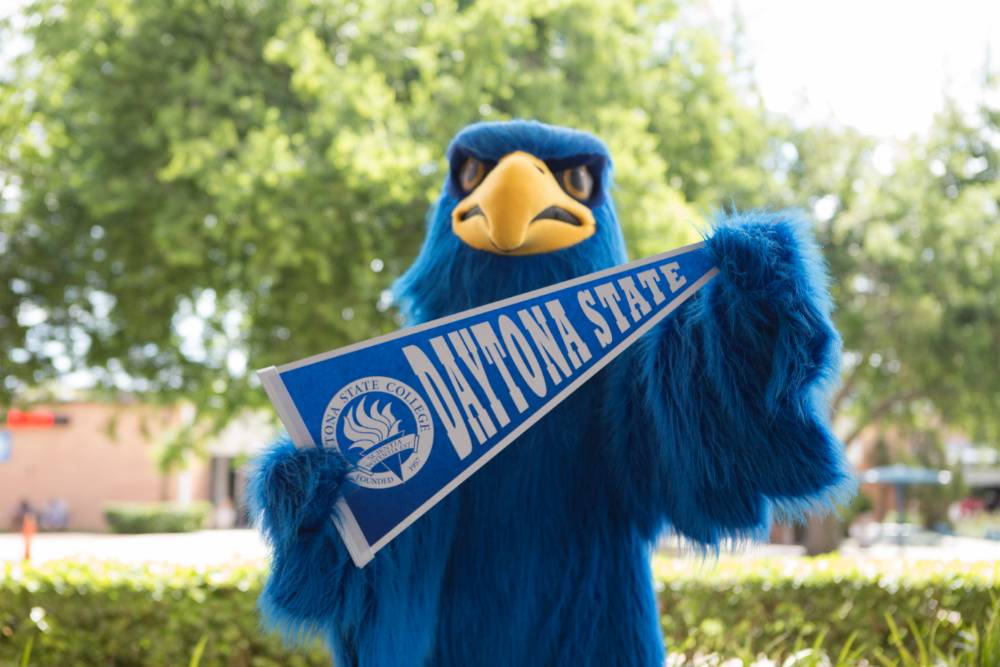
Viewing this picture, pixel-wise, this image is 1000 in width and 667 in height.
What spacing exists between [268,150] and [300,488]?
4846 millimetres

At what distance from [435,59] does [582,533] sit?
5.02m

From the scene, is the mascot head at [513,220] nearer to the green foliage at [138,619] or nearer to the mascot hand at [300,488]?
the mascot hand at [300,488]

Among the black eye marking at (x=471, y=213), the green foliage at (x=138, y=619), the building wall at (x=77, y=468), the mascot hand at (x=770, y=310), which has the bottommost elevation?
the building wall at (x=77, y=468)

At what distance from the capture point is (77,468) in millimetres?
28422

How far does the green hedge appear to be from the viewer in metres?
4.83

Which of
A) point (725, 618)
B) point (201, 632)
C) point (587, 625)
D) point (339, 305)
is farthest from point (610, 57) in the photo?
point (587, 625)

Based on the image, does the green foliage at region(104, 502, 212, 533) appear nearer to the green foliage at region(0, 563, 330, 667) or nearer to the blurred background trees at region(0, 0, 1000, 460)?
the blurred background trees at region(0, 0, 1000, 460)

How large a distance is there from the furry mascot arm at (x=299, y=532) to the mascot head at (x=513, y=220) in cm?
66

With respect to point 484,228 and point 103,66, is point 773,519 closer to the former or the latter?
point 484,228

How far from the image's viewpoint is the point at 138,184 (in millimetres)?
7246

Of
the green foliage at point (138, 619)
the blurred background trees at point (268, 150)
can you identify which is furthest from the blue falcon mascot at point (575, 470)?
the blurred background trees at point (268, 150)

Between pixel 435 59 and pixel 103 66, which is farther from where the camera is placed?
pixel 103 66

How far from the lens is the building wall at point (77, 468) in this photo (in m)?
28.1

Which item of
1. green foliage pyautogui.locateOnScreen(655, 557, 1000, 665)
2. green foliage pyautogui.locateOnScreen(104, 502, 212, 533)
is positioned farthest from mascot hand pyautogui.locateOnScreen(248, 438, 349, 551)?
green foliage pyautogui.locateOnScreen(104, 502, 212, 533)
